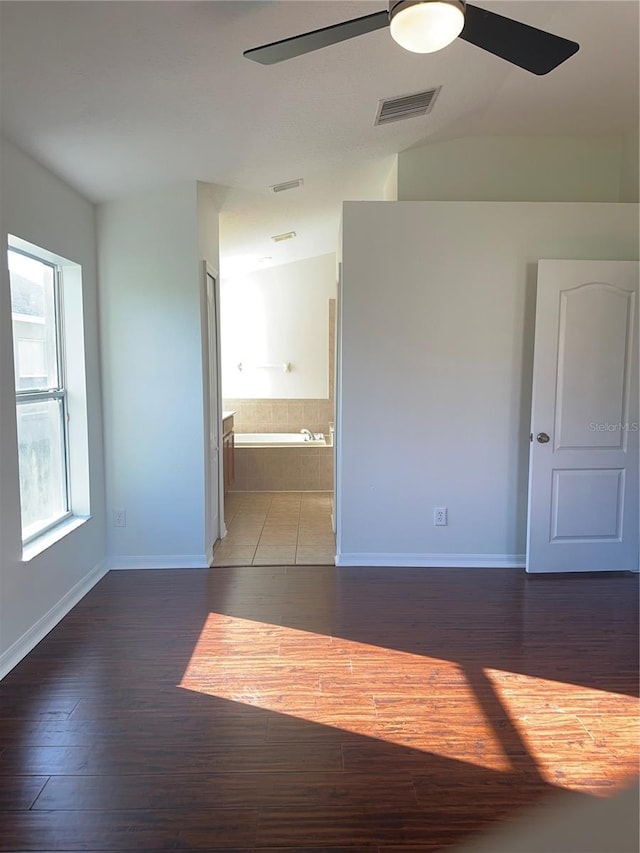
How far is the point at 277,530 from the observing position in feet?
16.2

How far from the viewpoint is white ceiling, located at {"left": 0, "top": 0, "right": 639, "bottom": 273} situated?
203 centimetres

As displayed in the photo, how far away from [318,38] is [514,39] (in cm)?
64

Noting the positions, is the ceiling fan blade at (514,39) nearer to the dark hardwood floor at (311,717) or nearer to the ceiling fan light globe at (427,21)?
the ceiling fan light globe at (427,21)

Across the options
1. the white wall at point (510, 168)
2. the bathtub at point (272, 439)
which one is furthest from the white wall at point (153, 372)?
the bathtub at point (272, 439)

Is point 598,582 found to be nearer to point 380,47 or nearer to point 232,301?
point 380,47

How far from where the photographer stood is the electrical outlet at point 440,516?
405 cm

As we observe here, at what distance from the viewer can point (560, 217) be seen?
3861 mm

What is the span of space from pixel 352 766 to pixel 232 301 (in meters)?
6.10

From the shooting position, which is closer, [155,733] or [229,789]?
[229,789]

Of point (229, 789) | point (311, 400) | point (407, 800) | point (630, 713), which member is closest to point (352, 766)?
point (407, 800)

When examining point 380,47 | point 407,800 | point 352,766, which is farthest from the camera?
point 380,47

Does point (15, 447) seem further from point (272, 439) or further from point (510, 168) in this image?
point (272, 439)

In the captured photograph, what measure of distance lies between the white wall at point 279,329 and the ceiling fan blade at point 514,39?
5378mm

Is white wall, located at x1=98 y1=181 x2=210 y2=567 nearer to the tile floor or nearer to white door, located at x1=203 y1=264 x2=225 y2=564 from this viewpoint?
white door, located at x1=203 y1=264 x2=225 y2=564
